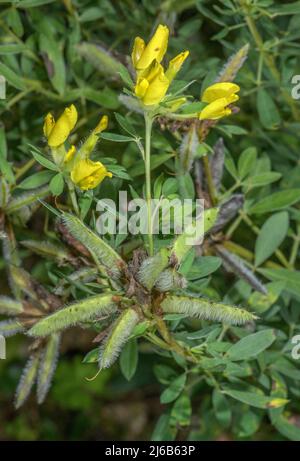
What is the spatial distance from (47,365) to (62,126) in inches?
18.8

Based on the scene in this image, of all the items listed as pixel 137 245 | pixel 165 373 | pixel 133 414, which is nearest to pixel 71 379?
pixel 133 414

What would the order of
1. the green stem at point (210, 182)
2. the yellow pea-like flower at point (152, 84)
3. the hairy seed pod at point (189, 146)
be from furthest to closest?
1. the green stem at point (210, 182)
2. the hairy seed pod at point (189, 146)
3. the yellow pea-like flower at point (152, 84)

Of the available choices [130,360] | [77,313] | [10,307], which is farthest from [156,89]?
[130,360]

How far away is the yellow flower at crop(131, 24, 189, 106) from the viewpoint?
98cm

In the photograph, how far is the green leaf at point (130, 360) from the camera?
140cm

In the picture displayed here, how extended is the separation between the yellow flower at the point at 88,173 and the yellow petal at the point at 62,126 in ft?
0.16

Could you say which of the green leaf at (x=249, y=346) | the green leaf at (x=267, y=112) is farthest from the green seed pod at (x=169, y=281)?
the green leaf at (x=267, y=112)

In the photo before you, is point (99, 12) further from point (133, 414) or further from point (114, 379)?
point (133, 414)

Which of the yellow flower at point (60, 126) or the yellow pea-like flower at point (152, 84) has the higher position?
the yellow pea-like flower at point (152, 84)

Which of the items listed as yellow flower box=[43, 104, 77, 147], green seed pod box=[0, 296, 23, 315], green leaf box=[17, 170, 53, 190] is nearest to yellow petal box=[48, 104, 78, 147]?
yellow flower box=[43, 104, 77, 147]

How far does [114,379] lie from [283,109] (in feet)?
4.33

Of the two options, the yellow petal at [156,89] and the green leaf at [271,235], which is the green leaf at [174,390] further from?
the yellow petal at [156,89]

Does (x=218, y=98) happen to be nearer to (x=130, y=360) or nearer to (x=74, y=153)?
(x=74, y=153)

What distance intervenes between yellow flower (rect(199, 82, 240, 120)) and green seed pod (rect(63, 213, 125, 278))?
9.8 inches
